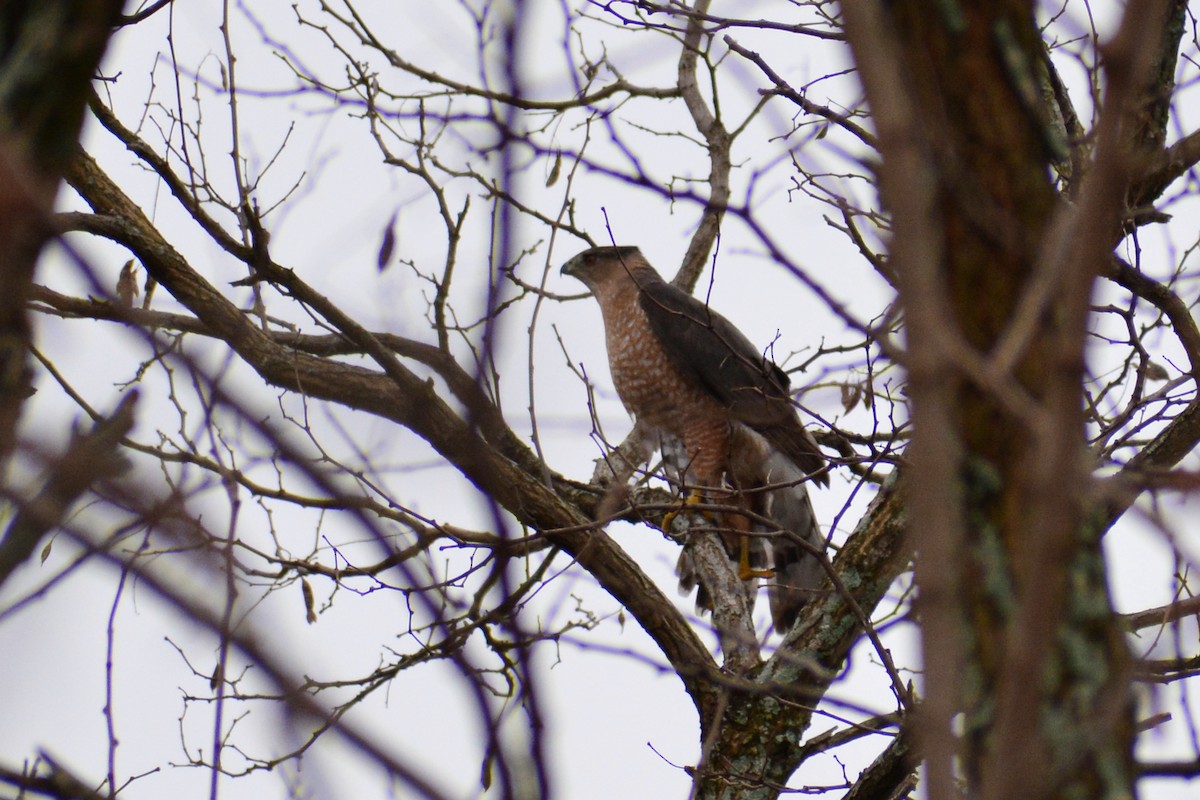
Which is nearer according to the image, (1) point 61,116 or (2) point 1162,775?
(1) point 61,116

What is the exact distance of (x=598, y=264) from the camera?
7.08m

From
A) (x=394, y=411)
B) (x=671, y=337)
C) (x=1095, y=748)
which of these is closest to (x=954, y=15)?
(x=1095, y=748)

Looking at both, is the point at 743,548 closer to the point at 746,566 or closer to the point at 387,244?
the point at 746,566

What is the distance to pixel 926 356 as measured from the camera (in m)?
0.86

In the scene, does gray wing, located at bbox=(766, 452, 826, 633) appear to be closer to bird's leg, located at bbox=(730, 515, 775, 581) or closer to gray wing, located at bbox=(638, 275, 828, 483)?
bird's leg, located at bbox=(730, 515, 775, 581)

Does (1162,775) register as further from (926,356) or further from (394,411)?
(394,411)

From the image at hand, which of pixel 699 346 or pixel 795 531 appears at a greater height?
pixel 699 346

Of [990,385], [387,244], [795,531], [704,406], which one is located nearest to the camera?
[990,385]

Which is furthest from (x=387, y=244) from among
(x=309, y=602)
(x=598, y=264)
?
(x=598, y=264)

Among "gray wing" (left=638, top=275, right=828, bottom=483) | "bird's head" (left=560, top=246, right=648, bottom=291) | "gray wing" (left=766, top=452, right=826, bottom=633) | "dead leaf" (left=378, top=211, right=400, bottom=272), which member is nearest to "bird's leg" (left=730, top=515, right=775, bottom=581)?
"gray wing" (left=766, top=452, right=826, bottom=633)

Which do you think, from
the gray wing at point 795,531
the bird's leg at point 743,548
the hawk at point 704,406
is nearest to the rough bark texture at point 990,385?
the bird's leg at point 743,548

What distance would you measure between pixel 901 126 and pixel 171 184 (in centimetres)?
349

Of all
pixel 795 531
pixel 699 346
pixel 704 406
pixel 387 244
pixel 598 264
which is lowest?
pixel 387 244

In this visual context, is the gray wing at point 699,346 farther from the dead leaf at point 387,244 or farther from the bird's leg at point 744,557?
the dead leaf at point 387,244
